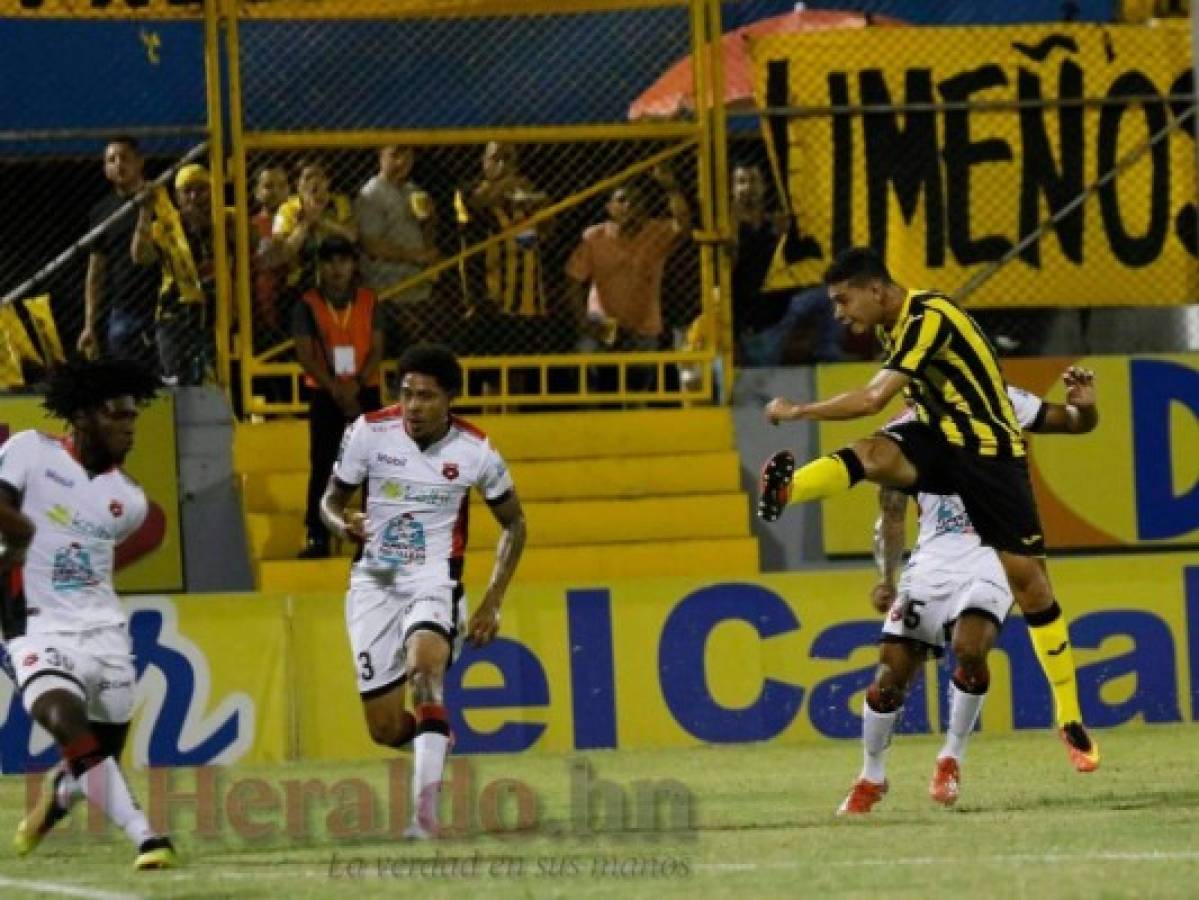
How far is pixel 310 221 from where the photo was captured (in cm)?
1800

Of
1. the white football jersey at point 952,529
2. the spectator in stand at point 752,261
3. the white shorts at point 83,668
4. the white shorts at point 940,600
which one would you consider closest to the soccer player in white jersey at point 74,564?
the white shorts at point 83,668

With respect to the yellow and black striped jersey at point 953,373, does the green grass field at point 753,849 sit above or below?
below

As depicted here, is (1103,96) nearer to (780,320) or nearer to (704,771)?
(780,320)

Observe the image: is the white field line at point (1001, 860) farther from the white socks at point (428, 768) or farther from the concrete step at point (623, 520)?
the concrete step at point (623, 520)

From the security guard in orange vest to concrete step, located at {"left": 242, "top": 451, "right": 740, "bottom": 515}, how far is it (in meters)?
1.01

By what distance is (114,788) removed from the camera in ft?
32.9

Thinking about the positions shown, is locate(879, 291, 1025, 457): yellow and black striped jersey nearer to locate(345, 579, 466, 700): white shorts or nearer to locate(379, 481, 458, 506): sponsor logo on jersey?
locate(379, 481, 458, 506): sponsor logo on jersey

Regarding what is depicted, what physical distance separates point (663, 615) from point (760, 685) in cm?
69

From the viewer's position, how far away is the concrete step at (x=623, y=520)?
18.2 m

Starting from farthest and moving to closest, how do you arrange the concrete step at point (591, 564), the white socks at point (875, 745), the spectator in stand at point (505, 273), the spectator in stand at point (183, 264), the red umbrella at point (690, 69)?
1. the red umbrella at point (690, 69)
2. the spectator in stand at point (505, 273)
3. the spectator in stand at point (183, 264)
4. the concrete step at point (591, 564)
5. the white socks at point (875, 745)

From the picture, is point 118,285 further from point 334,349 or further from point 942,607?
point 942,607

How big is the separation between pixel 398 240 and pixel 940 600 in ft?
22.0

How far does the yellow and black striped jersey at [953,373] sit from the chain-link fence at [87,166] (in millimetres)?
7142

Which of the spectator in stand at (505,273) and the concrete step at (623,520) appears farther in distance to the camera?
the spectator in stand at (505,273)
